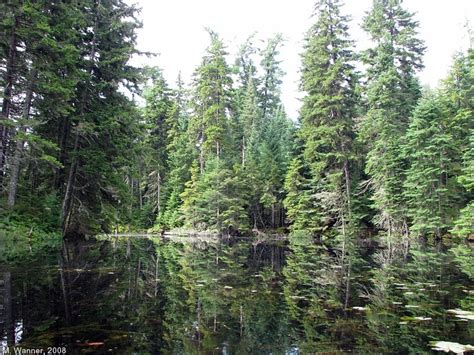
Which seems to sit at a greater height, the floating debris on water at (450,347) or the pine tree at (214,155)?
the pine tree at (214,155)

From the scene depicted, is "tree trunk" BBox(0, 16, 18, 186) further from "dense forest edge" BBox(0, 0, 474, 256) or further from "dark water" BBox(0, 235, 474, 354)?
"dark water" BBox(0, 235, 474, 354)

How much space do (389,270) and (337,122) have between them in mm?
18405

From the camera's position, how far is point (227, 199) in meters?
29.8

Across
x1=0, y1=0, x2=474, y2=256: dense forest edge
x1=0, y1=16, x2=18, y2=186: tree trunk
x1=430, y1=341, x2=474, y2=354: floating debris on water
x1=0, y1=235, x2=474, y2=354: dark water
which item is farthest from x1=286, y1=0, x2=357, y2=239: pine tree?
x1=430, y1=341, x2=474, y2=354: floating debris on water

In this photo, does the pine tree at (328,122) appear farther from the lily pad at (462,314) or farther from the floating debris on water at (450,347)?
the floating debris on water at (450,347)

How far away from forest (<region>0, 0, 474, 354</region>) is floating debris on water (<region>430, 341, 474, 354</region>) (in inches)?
1.3

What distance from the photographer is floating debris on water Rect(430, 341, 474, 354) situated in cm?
371

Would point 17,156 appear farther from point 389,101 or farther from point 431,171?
point 389,101

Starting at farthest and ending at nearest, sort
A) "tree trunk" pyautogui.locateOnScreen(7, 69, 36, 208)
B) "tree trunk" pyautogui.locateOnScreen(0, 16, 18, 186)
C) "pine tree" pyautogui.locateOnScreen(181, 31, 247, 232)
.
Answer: "pine tree" pyautogui.locateOnScreen(181, 31, 247, 232)
"tree trunk" pyautogui.locateOnScreen(7, 69, 36, 208)
"tree trunk" pyautogui.locateOnScreen(0, 16, 18, 186)

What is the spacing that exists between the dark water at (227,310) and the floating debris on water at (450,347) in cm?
10

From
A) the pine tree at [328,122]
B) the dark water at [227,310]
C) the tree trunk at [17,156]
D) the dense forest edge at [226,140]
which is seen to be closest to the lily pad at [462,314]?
the dark water at [227,310]

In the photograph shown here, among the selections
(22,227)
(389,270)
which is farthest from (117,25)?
(389,270)

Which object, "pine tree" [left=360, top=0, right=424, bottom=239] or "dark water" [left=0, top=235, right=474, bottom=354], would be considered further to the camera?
"pine tree" [left=360, top=0, right=424, bottom=239]

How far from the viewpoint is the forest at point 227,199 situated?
190 inches
